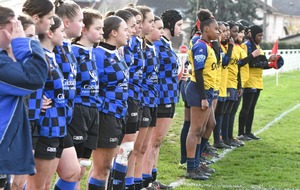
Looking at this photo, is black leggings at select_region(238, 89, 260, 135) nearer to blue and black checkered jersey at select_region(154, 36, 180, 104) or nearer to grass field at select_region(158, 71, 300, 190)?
grass field at select_region(158, 71, 300, 190)

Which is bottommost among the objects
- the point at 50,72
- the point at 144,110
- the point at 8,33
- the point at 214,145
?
the point at 214,145

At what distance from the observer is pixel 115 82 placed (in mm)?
5824

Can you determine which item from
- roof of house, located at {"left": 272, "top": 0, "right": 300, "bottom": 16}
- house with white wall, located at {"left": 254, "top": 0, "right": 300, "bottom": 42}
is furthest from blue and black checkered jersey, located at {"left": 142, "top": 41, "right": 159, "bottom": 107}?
roof of house, located at {"left": 272, "top": 0, "right": 300, "bottom": 16}

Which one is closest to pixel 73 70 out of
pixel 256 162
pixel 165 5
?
pixel 256 162

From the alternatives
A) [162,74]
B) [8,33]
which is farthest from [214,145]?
[8,33]

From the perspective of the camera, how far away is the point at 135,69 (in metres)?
6.69

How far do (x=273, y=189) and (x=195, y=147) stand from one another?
1.18 m

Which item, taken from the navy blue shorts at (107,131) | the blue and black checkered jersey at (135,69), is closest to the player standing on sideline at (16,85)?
the navy blue shorts at (107,131)

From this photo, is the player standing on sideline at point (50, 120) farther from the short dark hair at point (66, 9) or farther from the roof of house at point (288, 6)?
the roof of house at point (288, 6)

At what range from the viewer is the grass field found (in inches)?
322

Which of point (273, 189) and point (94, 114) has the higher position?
point (94, 114)

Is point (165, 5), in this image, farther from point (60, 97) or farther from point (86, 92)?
point (60, 97)

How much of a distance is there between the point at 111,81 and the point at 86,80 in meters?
0.34

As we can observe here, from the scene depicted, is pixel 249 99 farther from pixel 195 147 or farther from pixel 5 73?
pixel 5 73
